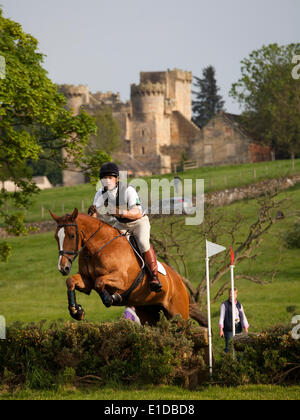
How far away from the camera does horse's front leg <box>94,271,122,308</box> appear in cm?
945

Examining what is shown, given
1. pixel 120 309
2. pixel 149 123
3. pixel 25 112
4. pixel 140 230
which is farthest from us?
pixel 149 123

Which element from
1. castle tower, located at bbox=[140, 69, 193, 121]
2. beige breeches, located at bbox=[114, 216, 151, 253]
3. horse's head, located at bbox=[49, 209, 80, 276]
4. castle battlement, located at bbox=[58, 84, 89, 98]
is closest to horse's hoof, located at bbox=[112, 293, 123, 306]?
horse's head, located at bbox=[49, 209, 80, 276]

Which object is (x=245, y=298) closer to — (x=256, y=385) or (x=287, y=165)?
(x=256, y=385)

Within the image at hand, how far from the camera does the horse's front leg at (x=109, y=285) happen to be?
945 cm

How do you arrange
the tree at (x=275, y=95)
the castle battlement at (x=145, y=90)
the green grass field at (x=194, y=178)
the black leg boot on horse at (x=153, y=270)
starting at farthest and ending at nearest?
the castle battlement at (x=145, y=90), the tree at (x=275, y=95), the green grass field at (x=194, y=178), the black leg boot on horse at (x=153, y=270)

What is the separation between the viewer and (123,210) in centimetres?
1036

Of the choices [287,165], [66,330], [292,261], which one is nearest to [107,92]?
[287,165]

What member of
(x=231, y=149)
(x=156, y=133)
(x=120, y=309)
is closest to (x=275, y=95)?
(x=231, y=149)

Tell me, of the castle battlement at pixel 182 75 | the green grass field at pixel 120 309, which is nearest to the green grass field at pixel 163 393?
the green grass field at pixel 120 309

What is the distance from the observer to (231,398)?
31.9ft

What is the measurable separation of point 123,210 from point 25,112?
34.8ft

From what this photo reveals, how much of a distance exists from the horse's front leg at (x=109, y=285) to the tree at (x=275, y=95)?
6683cm

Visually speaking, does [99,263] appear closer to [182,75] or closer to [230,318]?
[230,318]

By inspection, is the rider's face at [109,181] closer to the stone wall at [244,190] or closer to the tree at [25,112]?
the tree at [25,112]
